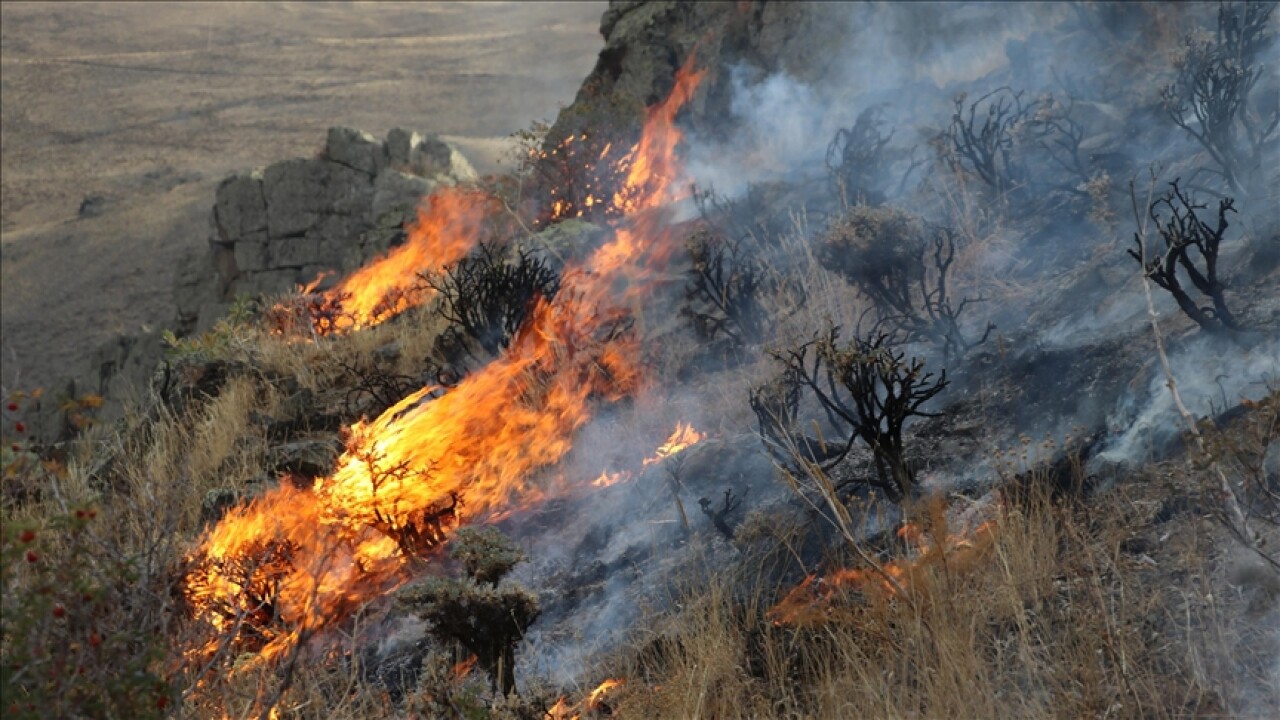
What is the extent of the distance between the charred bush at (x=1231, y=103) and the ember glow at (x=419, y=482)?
133 inches

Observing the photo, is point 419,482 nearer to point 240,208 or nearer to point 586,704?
point 586,704

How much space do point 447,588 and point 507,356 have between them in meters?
3.71

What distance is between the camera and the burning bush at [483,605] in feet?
15.2

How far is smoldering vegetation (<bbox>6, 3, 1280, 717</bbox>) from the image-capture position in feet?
13.7

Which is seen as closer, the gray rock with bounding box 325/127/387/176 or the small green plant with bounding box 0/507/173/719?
the small green plant with bounding box 0/507/173/719

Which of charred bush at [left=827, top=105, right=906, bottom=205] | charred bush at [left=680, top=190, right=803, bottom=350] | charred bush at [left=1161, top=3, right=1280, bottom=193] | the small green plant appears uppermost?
charred bush at [left=1161, top=3, right=1280, bottom=193]

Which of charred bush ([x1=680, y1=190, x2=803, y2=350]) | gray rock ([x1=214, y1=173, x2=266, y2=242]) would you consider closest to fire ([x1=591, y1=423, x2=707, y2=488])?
charred bush ([x1=680, y1=190, x2=803, y2=350])

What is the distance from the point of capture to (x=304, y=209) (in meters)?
17.0

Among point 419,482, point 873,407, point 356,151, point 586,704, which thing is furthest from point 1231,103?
point 356,151

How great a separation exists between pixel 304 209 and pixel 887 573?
1389 cm

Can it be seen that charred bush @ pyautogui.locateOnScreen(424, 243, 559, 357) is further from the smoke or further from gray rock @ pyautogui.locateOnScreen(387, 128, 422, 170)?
gray rock @ pyautogui.locateOnScreen(387, 128, 422, 170)

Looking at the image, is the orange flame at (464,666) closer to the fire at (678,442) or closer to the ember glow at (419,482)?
the ember glow at (419,482)

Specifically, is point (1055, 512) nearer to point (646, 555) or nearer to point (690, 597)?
point (690, 597)

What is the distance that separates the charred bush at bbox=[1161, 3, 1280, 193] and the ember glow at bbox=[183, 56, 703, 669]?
3.38 metres
